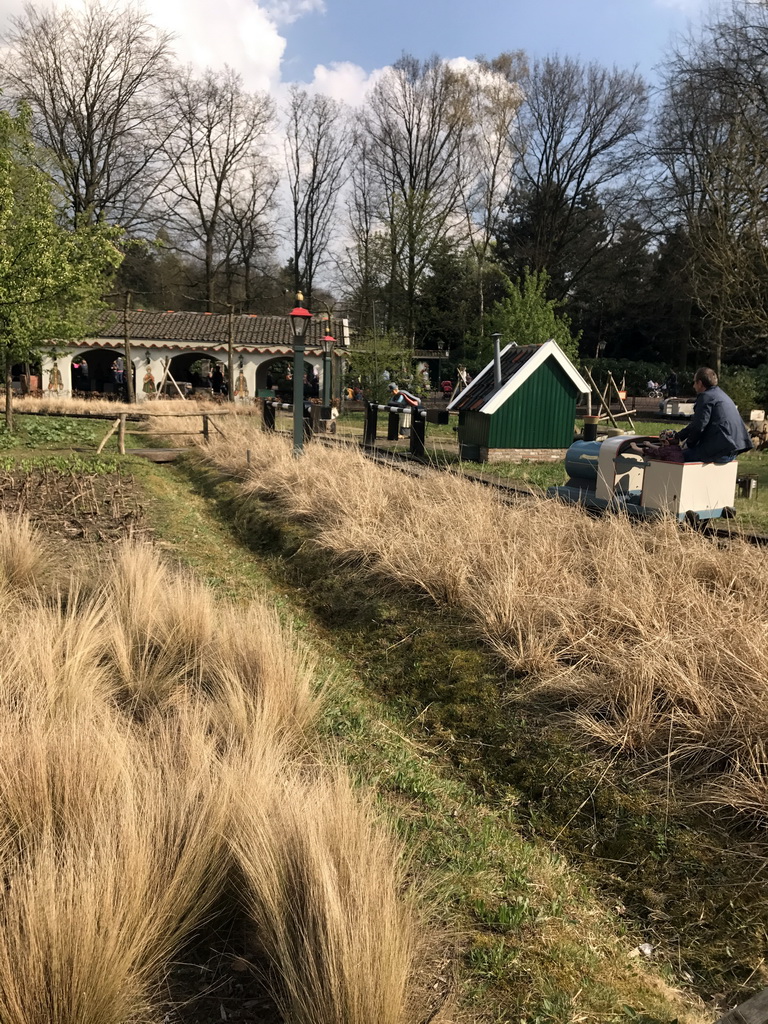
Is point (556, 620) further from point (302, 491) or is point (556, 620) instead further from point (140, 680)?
point (302, 491)

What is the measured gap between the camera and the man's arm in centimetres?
705

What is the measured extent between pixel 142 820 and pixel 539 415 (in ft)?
42.4

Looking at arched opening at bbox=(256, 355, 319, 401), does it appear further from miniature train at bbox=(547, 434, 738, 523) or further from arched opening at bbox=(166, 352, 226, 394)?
miniature train at bbox=(547, 434, 738, 523)

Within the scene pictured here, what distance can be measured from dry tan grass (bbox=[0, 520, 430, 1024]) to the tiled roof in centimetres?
2813

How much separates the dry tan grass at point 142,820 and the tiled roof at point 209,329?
28129 millimetres

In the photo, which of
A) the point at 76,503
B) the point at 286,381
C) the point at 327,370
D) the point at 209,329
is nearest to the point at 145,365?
the point at 209,329

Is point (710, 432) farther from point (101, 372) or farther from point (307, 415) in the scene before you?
point (101, 372)

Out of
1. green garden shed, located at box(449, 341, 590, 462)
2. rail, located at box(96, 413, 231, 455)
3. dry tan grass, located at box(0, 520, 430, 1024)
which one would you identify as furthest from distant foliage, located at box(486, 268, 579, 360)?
dry tan grass, located at box(0, 520, 430, 1024)

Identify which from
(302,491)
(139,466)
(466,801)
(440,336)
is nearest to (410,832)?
(466,801)

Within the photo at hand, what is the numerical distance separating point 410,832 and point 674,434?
5709 mm

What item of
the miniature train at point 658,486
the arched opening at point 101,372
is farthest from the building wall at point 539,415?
the arched opening at point 101,372

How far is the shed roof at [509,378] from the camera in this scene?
1389 centimetres

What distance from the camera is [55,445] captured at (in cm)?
1555

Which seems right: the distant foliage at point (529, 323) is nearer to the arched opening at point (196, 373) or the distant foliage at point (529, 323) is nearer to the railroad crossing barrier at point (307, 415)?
the railroad crossing barrier at point (307, 415)
